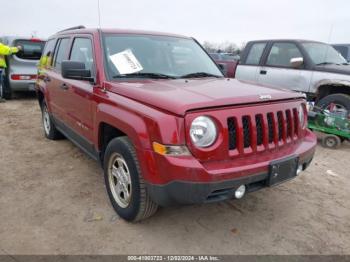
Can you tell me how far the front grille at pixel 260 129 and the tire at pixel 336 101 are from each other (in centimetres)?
366

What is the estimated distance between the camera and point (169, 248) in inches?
114

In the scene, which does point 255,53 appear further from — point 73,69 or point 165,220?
point 165,220

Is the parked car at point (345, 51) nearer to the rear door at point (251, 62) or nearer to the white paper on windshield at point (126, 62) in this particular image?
the rear door at point (251, 62)

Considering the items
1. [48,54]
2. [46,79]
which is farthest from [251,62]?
[46,79]

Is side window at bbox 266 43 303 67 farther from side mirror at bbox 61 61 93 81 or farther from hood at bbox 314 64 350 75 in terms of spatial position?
side mirror at bbox 61 61 93 81

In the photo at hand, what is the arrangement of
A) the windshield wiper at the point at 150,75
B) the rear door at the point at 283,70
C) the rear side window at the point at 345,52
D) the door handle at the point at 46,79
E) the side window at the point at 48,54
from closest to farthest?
the windshield wiper at the point at 150,75 < the door handle at the point at 46,79 < the side window at the point at 48,54 < the rear door at the point at 283,70 < the rear side window at the point at 345,52

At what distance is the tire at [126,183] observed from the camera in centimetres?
284

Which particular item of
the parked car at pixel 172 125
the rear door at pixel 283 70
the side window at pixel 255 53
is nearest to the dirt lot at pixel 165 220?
the parked car at pixel 172 125

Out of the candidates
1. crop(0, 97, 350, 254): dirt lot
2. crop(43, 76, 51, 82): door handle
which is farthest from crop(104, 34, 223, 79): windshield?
crop(43, 76, 51, 82): door handle

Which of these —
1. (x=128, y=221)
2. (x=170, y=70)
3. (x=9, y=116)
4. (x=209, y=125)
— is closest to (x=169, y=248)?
(x=128, y=221)

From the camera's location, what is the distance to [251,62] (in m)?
7.73

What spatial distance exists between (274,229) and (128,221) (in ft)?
4.67

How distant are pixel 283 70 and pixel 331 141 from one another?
189cm

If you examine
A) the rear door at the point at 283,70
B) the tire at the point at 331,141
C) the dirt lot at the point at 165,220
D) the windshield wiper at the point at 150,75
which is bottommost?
the tire at the point at 331,141
